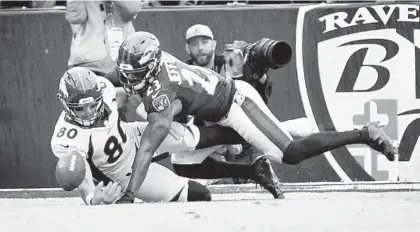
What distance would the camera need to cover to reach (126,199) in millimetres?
7426

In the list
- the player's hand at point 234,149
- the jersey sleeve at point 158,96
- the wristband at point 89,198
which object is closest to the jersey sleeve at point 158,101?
the jersey sleeve at point 158,96

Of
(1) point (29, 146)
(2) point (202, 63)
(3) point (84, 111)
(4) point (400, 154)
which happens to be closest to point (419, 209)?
(3) point (84, 111)

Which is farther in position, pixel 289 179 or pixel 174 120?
pixel 289 179

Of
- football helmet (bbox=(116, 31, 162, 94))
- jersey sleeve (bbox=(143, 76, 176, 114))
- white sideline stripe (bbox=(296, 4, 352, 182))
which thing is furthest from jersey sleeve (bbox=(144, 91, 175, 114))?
white sideline stripe (bbox=(296, 4, 352, 182))

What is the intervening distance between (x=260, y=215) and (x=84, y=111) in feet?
6.46

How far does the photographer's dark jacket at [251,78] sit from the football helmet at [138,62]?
1.58 meters

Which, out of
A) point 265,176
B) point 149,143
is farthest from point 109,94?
point 265,176

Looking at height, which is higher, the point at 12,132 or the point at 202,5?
the point at 202,5

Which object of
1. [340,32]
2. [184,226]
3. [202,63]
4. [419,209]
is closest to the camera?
[184,226]

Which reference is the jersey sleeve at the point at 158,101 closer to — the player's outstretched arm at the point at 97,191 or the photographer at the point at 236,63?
the player's outstretched arm at the point at 97,191

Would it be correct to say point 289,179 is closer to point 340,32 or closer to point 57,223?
point 340,32

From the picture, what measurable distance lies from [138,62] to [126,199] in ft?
3.10

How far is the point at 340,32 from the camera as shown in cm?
1096

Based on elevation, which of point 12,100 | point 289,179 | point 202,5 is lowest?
point 289,179
